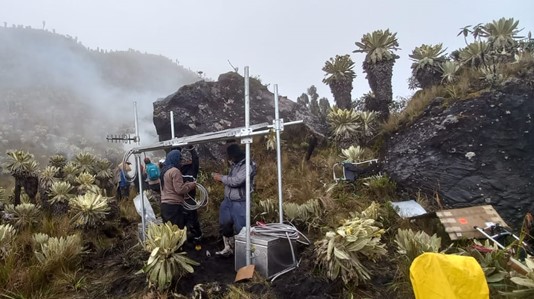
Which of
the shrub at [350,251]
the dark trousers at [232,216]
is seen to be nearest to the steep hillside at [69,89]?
the dark trousers at [232,216]

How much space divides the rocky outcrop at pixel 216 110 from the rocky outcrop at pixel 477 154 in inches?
146

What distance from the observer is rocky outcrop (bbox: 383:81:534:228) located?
6.62m

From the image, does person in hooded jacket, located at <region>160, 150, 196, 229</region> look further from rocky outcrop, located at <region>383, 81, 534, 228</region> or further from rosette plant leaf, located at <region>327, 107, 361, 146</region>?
rosette plant leaf, located at <region>327, 107, 361, 146</region>

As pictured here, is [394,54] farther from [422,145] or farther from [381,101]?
[422,145]

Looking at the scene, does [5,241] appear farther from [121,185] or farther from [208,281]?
[121,185]

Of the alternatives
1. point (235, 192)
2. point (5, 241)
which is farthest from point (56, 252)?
point (235, 192)

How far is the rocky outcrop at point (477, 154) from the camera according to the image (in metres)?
6.62

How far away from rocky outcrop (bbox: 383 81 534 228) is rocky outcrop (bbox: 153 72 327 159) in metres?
3.71

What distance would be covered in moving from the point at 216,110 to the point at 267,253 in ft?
24.7

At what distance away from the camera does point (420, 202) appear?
6.87 meters

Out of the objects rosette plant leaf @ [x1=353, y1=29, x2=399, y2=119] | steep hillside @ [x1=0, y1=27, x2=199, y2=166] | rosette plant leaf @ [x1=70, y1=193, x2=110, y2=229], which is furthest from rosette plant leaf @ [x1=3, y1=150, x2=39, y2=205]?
steep hillside @ [x1=0, y1=27, x2=199, y2=166]

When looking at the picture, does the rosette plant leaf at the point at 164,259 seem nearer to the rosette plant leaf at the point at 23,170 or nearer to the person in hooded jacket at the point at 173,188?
the person in hooded jacket at the point at 173,188

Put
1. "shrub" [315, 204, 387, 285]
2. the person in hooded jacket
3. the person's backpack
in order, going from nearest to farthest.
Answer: "shrub" [315, 204, 387, 285], the person in hooded jacket, the person's backpack

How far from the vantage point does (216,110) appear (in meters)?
11.3
